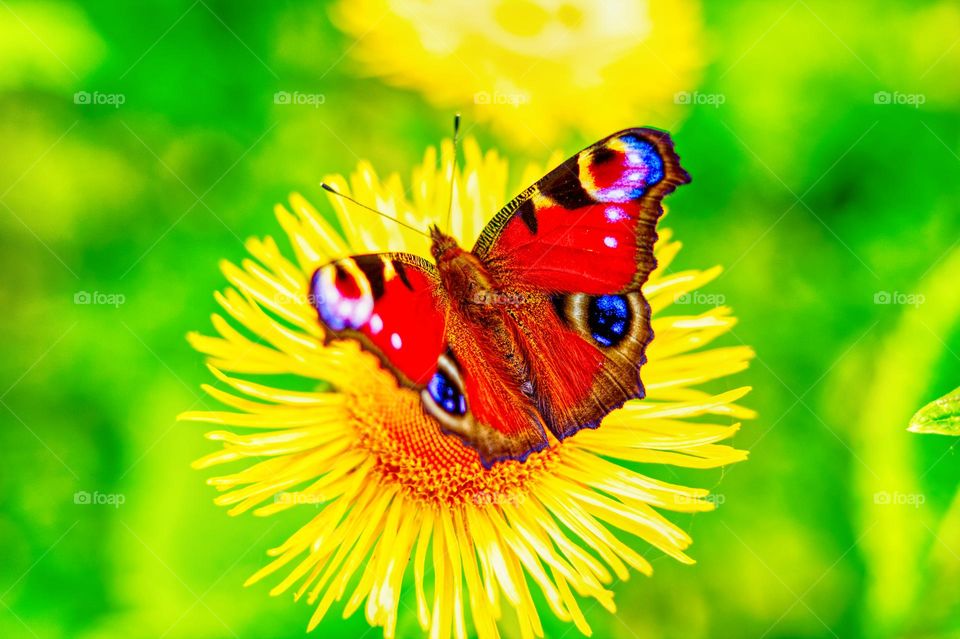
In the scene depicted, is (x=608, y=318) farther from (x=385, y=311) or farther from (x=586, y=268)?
(x=385, y=311)

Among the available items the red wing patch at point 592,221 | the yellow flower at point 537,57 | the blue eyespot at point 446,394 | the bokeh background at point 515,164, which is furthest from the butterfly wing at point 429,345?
the yellow flower at point 537,57

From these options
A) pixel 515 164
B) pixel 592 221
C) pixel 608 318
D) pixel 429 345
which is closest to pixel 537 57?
pixel 515 164

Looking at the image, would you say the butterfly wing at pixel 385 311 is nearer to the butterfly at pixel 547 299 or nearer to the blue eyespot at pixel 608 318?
the butterfly at pixel 547 299

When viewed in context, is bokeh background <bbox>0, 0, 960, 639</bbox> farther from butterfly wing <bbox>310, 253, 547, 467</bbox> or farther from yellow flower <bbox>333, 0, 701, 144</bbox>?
butterfly wing <bbox>310, 253, 547, 467</bbox>

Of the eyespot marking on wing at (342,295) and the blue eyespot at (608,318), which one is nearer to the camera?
the eyespot marking on wing at (342,295)

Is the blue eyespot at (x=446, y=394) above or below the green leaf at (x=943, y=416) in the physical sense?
above

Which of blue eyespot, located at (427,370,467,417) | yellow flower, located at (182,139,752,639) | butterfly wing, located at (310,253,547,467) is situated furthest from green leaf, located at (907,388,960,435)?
blue eyespot, located at (427,370,467,417)

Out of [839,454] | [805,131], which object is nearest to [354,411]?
[839,454]

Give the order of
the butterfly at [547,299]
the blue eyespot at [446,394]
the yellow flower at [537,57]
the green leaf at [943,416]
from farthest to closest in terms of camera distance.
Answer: the yellow flower at [537,57] → the butterfly at [547,299] → the blue eyespot at [446,394] → the green leaf at [943,416]
